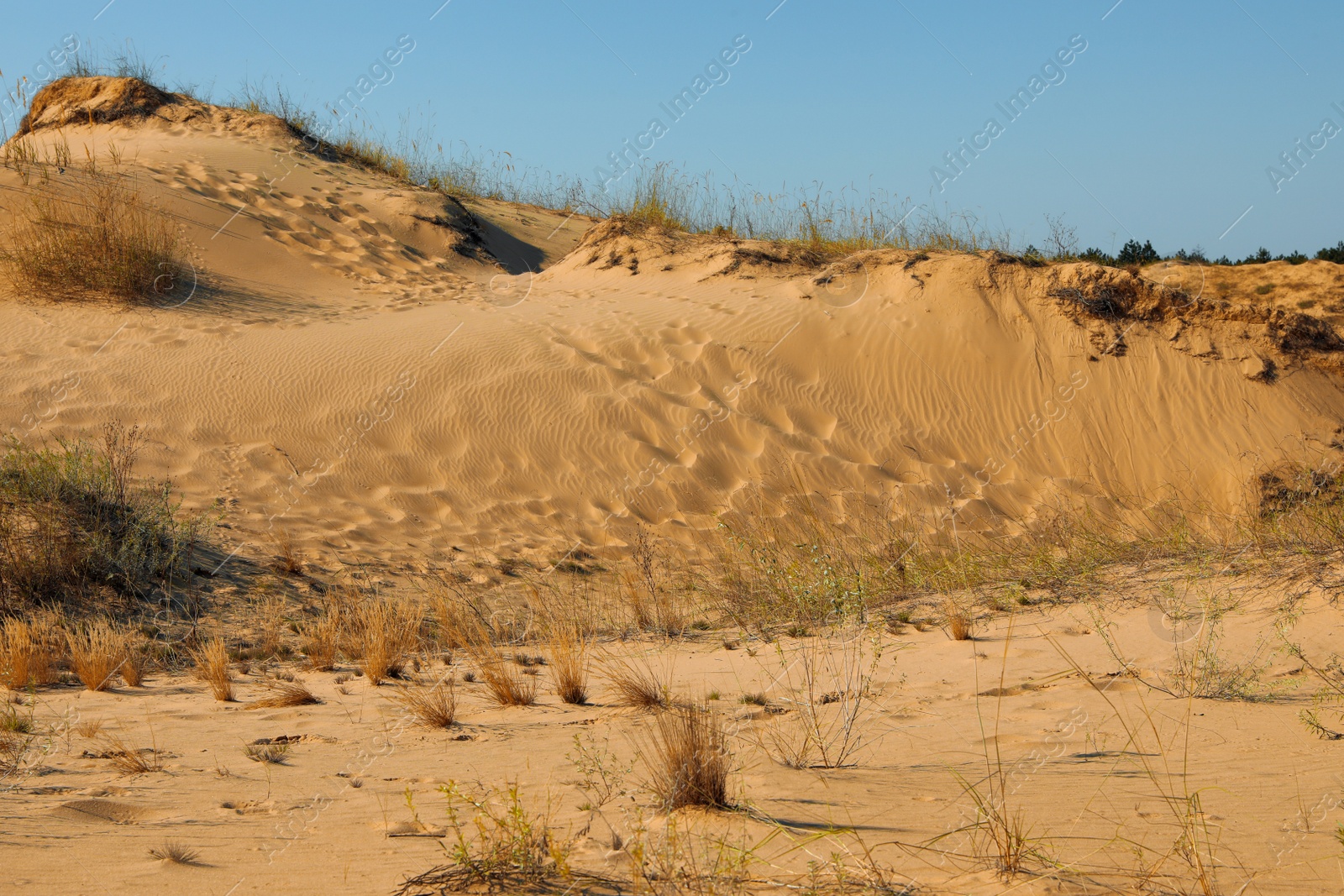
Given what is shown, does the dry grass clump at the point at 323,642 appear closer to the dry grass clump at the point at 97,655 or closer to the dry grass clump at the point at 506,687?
the dry grass clump at the point at 97,655

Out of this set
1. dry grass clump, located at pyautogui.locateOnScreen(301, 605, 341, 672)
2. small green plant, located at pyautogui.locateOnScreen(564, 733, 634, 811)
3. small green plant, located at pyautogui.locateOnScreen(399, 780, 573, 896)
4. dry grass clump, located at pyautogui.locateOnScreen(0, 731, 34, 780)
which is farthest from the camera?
dry grass clump, located at pyautogui.locateOnScreen(301, 605, 341, 672)

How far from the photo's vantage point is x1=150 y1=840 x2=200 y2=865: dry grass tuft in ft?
7.50

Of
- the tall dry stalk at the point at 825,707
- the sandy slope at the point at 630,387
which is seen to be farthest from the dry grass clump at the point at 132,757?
the sandy slope at the point at 630,387

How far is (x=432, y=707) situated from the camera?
3588mm

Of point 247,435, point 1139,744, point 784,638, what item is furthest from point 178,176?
point 1139,744

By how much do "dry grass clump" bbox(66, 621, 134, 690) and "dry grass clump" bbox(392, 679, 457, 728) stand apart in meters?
1.60

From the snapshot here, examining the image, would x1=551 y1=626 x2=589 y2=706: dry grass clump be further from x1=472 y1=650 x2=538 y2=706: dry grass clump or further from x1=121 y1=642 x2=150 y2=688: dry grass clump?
x1=121 y1=642 x2=150 y2=688: dry grass clump

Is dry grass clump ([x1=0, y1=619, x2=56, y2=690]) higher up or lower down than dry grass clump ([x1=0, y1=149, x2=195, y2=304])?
lower down

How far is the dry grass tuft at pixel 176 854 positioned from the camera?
2.29 metres

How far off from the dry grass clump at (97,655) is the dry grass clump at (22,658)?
4.8 inches

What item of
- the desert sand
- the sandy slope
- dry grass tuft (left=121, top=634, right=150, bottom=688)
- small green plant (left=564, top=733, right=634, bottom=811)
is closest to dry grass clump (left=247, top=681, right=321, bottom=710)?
the desert sand

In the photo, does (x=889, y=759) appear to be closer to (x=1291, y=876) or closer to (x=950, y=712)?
(x=950, y=712)

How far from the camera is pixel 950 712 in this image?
3.55 meters

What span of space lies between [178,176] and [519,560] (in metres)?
9.20
